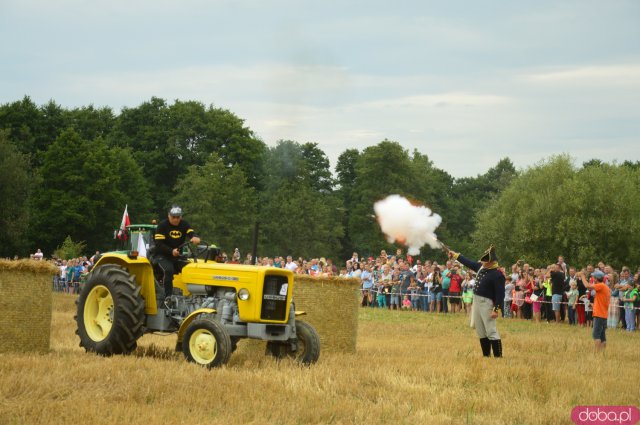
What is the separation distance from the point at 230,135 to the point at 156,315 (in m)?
65.4

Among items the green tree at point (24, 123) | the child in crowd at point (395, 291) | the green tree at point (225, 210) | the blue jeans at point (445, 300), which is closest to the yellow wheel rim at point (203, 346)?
the blue jeans at point (445, 300)

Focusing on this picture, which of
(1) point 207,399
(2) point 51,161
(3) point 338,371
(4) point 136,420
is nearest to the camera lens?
(4) point 136,420

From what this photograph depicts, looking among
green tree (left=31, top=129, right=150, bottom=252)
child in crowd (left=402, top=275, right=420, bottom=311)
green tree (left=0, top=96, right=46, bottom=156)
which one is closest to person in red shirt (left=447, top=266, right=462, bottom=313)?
child in crowd (left=402, top=275, right=420, bottom=311)

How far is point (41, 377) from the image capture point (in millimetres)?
10930

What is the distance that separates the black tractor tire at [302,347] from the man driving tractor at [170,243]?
1.78 meters

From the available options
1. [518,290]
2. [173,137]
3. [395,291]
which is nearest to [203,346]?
[518,290]

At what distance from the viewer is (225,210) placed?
65.6m

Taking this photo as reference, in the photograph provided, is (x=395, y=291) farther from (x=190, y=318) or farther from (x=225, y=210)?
(x=225, y=210)

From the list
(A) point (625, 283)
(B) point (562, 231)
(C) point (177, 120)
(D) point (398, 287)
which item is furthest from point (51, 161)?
(A) point (625, 283)

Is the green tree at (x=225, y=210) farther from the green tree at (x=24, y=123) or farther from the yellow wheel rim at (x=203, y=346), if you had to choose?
the yellow wheel rim at (x=203, y=346)

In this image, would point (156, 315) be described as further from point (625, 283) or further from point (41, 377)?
point (625, 283)

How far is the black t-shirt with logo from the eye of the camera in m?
14.8

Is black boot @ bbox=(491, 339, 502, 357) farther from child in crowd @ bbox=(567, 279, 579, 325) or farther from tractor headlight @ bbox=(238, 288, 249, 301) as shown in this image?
child in crowd @ bbox=(567, 279, 579, 325)

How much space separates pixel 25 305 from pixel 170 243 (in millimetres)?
2255
